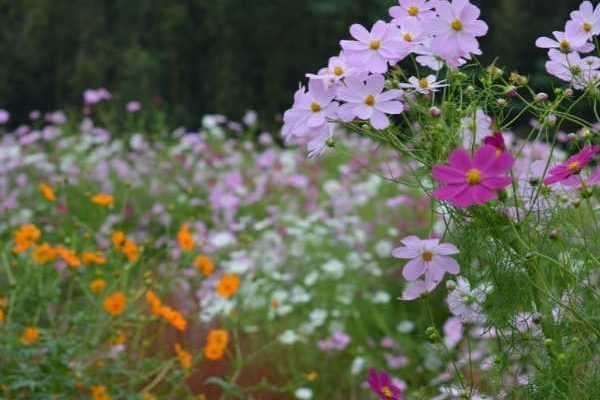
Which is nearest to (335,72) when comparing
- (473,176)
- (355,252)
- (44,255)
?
(473,176)

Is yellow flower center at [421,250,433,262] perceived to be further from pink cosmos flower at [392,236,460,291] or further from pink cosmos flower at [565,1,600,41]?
pink cosmos flower at [565,1,600,41]

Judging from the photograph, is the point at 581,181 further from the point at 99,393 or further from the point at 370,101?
the point at 99,393

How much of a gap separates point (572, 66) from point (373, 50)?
30 centimetres

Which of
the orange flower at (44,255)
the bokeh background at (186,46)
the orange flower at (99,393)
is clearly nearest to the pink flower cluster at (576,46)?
the orange flower at (99,393)

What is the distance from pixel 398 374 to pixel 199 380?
0.76 metres

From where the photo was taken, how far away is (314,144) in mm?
1305

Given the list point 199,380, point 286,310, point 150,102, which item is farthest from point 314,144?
point 150,102

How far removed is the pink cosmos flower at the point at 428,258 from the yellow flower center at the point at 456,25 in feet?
0.90

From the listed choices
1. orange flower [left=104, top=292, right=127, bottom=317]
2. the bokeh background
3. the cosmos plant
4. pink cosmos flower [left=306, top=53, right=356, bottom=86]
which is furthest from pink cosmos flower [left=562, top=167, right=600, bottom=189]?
the bokeh background

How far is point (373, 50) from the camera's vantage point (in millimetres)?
1279

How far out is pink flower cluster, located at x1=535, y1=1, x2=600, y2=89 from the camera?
4.54 ft

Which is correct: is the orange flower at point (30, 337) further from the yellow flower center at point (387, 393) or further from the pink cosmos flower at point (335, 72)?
the pink cosmos flower at point (335, 72)

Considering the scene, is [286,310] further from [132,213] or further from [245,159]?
[245,159]

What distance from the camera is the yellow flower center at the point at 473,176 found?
1.13 metres
